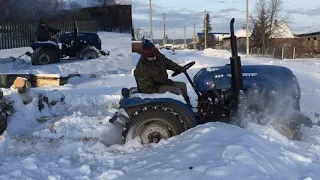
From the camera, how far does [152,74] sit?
6.33 m

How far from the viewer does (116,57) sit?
29.1 ft

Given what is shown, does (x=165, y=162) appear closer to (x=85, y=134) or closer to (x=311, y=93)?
(x=85, y=134)

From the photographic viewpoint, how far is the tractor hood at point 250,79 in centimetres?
634

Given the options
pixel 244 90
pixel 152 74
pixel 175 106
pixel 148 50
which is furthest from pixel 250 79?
pixel 148 50

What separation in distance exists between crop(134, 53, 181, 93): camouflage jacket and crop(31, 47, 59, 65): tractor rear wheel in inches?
115

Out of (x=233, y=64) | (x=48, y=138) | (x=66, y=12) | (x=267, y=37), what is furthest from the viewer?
(x=267, y=37)

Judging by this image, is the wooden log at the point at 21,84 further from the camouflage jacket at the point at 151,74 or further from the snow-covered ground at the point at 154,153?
the camouflage jacket at the point at 151,74

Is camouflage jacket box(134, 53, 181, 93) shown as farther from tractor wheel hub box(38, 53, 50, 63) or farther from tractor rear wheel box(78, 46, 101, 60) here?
tractor wheel hub box(38, 53, 50, 63)

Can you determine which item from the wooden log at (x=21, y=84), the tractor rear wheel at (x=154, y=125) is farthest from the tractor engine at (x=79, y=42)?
the tractor rear wheel at (x=154, y=125)

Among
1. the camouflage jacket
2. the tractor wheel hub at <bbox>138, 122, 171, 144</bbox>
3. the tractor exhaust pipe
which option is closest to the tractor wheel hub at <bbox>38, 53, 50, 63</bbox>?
the camouflage jacket

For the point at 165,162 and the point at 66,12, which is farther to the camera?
the point at 66,12

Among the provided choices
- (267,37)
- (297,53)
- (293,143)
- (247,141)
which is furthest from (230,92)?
(267,37)

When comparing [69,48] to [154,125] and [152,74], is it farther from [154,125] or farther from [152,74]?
[154,125]

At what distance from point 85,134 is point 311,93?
→ 6512 millimetres
